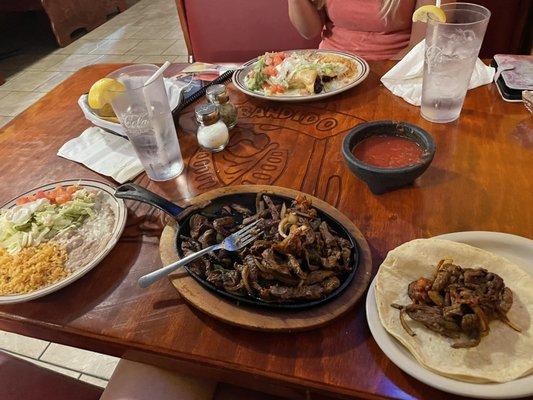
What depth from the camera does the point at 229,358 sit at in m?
0.81

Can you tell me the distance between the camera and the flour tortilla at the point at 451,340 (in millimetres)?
705

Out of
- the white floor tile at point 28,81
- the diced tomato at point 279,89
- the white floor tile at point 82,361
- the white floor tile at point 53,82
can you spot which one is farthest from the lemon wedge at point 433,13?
the white floor tile at point 28,81

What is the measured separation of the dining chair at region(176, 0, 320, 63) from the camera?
256cm

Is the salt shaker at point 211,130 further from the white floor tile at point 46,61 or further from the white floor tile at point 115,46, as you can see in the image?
the white floor tile at point 46,61

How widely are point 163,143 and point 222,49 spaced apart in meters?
1.62

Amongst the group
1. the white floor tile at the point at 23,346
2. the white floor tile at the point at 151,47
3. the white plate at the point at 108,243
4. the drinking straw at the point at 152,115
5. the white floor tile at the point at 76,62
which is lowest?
the white floor tile at the point at 23,346

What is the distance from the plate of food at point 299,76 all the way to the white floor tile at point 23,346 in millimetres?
1607

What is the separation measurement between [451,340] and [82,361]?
5.91 feet

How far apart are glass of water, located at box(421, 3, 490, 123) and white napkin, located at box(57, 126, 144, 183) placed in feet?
3.21

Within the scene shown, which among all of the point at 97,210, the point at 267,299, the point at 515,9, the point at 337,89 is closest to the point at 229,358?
the point at 267,299

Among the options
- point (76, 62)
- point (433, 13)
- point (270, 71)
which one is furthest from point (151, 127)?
point (76, 62)

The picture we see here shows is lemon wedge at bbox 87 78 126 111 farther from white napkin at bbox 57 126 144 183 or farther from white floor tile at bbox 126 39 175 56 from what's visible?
white floor tile at bbox 126 39 175 56

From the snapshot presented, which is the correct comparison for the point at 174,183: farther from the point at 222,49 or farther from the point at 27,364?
the point at 222,49

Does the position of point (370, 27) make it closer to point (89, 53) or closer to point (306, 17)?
point (306, 17)
